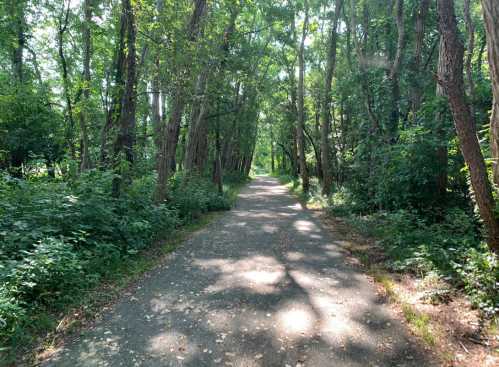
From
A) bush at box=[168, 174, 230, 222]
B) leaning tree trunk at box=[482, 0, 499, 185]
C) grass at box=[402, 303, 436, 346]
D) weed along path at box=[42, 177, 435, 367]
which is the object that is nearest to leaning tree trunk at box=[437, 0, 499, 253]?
leaning tree trunk at box=[482, 0, 499, 185]

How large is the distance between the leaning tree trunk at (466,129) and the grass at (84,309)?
5.63m

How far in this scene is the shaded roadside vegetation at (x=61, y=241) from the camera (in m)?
4.11

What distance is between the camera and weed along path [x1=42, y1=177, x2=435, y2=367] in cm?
354

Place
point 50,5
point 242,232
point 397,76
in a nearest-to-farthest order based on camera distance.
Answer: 1. point 242,232
2. point 397,76
3. point 50,5

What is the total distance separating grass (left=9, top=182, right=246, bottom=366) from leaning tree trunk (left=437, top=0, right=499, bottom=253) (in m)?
5.63

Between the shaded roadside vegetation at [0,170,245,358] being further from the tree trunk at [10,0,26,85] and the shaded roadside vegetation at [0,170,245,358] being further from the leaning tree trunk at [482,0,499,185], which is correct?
the tree trunk at [10,0,26,85]

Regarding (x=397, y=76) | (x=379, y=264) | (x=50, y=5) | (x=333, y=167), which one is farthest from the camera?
(x=333, y=167)

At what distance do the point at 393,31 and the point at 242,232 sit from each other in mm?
9824

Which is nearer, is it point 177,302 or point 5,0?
point 177,302

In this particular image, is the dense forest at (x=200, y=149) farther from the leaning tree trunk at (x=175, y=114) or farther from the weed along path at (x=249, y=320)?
the weed along path at (x=249, y=320)

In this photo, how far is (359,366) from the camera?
11.1ft

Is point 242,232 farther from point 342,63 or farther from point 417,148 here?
→ point 342,63

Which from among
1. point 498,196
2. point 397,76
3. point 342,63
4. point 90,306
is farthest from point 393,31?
point 90,306

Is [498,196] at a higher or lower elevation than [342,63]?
lower
